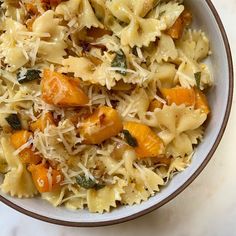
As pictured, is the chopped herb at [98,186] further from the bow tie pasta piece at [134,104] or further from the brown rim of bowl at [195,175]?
the bow tie pasta piece at [134,104]

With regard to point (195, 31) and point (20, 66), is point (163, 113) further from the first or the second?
point (20, 66)

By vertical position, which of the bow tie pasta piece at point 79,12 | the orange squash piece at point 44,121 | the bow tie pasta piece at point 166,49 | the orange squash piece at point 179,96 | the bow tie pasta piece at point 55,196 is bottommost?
the bow tie pasta piece at point 55,196

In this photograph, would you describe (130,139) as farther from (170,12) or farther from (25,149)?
(170,12)

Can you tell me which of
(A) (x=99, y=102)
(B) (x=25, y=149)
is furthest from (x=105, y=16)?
(B) (x=25, y=149)

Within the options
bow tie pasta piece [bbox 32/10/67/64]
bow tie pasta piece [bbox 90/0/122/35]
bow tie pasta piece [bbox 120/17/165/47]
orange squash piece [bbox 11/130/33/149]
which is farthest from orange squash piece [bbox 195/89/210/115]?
orange squash piece [bbox 11/130/33/149]

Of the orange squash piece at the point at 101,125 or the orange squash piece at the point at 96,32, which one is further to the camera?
the orange squash piece at the point at 96,32

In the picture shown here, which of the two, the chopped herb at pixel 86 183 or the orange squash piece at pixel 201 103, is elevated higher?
the orange squash piece at pixel 201 103

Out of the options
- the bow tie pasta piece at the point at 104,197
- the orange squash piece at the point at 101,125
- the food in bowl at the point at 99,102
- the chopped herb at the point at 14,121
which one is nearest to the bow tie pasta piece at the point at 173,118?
the food in bowl at the point at 99,102
